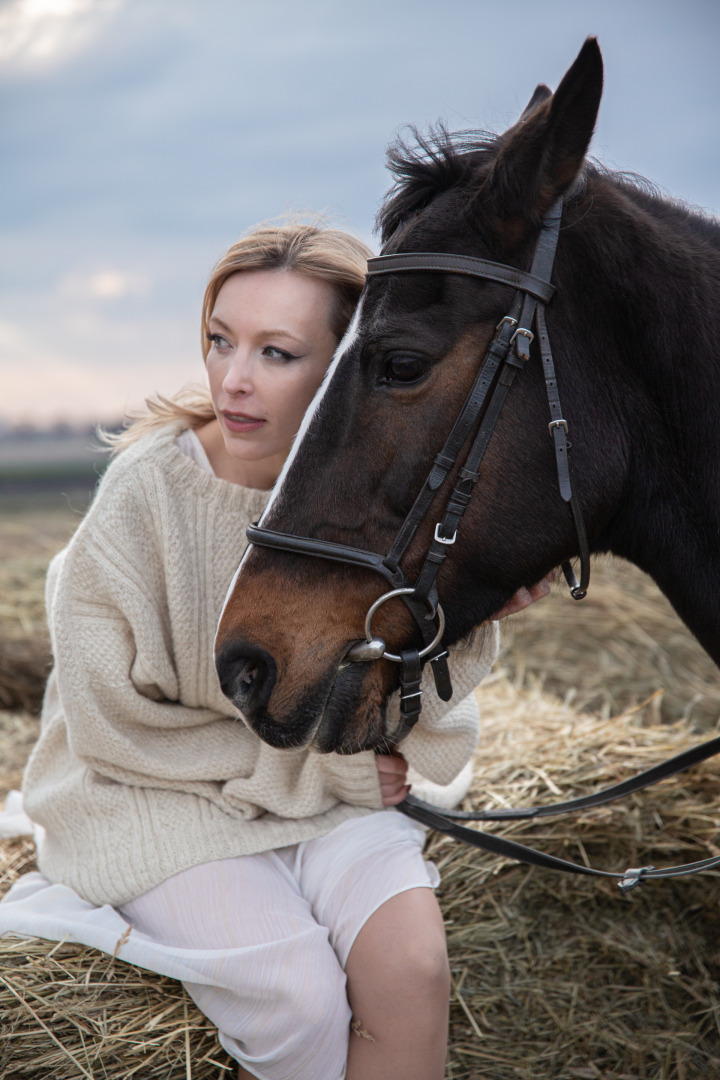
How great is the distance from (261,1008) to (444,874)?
0.95 metres

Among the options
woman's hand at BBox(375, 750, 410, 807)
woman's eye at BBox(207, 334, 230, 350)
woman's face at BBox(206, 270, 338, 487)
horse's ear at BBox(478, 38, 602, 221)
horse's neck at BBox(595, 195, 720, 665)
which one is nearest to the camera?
horse's ear at BBox(478, 38, 602, 221)

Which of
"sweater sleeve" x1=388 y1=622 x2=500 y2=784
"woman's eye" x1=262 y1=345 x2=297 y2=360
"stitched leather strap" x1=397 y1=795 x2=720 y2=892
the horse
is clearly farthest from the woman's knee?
"woman's eye" x1=262 y1=345 x2=297 y2=360

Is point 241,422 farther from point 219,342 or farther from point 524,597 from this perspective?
point 524,597

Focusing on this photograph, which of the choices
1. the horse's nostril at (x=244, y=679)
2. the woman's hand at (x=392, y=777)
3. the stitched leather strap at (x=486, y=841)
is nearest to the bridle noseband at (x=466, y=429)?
the horse's nostril at (x=244, y=679)

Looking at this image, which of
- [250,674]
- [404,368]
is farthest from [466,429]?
[250,674]

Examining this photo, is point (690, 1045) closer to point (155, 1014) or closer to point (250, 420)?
point (155, 1014)

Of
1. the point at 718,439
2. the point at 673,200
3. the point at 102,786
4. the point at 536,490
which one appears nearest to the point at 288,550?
the point at 536,490

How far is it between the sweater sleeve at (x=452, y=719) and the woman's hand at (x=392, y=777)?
39mm

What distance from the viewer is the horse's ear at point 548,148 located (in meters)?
1.29

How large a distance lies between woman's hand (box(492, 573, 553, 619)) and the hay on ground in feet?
3.78

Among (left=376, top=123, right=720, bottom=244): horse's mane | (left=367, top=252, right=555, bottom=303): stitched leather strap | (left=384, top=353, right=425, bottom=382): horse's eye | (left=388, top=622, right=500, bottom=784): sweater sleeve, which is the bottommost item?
(left=388, top=622, right=500, bottom=784): sweater sleeve

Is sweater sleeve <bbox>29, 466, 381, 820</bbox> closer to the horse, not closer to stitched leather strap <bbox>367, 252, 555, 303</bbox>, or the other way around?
the horse

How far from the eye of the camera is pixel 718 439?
1535mm

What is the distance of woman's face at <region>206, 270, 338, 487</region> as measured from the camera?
1.83 metres
